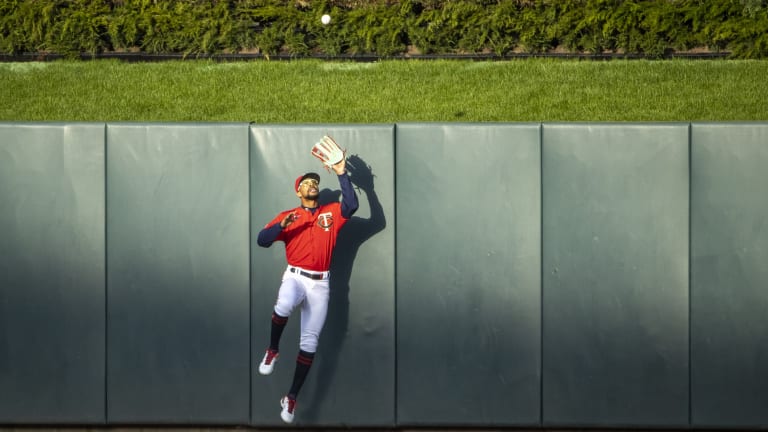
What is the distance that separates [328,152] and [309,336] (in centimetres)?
150

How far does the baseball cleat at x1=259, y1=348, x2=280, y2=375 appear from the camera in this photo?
282 inches

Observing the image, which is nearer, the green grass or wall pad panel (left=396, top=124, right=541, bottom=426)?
wall pad panel (left=396, top=124, right=541, bottom=426)

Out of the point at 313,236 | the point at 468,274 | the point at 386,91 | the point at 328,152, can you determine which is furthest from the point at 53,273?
the point at 386,91

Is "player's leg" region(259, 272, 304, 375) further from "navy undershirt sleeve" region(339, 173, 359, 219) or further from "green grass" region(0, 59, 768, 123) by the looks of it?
"green grass" region(0, 59, 768, 123)

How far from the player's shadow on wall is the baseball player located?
18 cm

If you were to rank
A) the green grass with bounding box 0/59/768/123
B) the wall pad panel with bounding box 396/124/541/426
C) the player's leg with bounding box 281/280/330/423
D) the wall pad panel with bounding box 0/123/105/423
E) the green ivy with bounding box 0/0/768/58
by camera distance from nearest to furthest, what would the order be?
the player's leg with bounding box 281/280/330/423 → the wall pad panel with bounding box 396/124/541/426 → the wall pad panel with bounding box 0/123/105/423 → the green grass with bounding box 0/59/768/123 → the green ivy with bounding box 0/0/768/58

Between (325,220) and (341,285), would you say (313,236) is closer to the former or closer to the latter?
(325,220)

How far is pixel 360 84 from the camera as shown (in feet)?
34.2

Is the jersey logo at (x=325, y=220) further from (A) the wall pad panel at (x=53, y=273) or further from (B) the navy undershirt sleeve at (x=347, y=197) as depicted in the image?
(A) the wall pad panel at (x=53, y=273)

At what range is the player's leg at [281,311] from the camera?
715 centimetres

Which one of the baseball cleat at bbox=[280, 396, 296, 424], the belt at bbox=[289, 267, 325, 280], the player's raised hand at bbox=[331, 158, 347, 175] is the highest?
the player's raised hand at bbox=[331, 158, 347, 175]

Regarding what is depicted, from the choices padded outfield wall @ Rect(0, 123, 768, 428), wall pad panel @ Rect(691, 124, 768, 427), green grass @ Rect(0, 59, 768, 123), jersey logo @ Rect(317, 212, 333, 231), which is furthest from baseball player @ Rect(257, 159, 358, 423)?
wall pad panel @ Rect(691, 124, 768, 427)

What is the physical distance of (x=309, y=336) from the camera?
7215 mm

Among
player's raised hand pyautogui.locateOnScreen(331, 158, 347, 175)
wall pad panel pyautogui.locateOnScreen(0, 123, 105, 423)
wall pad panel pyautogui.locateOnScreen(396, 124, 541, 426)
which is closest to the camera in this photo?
player's raised hand pyautogui.locateOnScreen(331, 158, 347, 175)
